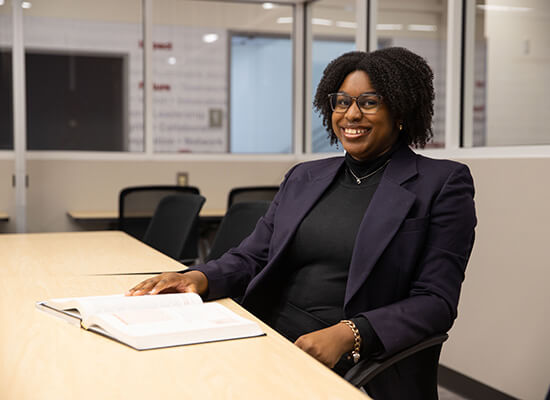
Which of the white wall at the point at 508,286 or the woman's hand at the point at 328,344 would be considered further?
the white wall at the point at 508,286

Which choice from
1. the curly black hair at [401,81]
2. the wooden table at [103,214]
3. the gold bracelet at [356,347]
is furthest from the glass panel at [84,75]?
the gold bracelet at [356,347]

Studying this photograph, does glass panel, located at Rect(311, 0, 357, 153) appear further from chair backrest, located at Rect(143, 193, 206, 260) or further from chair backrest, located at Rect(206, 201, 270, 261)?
chair backrest, located at Rect(206, 201, 270, 261)

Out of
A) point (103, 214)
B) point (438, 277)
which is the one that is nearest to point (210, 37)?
point (103, 214)

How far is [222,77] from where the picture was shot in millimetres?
5383

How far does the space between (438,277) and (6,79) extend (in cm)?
414

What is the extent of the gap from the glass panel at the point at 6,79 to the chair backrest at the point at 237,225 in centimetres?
295

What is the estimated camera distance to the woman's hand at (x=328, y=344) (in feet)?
4.35

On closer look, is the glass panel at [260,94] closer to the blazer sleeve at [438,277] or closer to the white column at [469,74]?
the white column at [469,74]

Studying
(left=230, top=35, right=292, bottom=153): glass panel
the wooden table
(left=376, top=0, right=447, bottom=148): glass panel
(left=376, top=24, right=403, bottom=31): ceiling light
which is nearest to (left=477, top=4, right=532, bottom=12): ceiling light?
(left=376, top=0, right=447, bottom=148): glass panel

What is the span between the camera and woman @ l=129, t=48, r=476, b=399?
4.87ft

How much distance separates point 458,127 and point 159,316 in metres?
2.45

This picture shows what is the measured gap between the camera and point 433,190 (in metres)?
1.59

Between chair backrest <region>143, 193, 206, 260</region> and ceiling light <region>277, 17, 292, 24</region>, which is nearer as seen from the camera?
chair backrest <region>143, 193, 206, 260</region>

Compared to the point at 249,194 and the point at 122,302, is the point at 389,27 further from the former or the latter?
the point at 122,302
